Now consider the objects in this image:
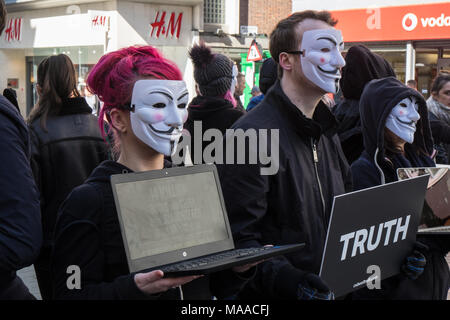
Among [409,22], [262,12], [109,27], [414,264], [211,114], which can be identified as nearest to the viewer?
[414,264]

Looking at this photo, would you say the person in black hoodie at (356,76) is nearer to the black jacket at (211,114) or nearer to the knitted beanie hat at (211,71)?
the black jacket at (211,114)

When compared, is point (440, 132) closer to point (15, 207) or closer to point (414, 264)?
point (414, 264)

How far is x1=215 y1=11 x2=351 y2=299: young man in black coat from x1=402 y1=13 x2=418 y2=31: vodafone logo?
13.5m

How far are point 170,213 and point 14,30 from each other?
24.0 meters

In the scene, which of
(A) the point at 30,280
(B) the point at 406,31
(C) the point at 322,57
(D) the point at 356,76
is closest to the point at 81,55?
(B) the point at 406,31

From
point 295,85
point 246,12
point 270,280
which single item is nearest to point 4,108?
point 270,280

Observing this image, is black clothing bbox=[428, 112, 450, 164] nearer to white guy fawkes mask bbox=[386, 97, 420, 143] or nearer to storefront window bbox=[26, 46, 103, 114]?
white guy fawkes mask bbox=[386, 97, 420, 143]

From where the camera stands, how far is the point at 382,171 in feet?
10.7

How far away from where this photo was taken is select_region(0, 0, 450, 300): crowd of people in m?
1.96

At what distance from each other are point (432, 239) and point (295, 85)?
97 centimetres

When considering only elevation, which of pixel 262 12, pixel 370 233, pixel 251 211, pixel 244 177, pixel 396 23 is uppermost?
pixel 262 12

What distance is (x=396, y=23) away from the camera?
627 inches

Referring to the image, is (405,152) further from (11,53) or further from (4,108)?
(11,53)

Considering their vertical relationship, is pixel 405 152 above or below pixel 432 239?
above
